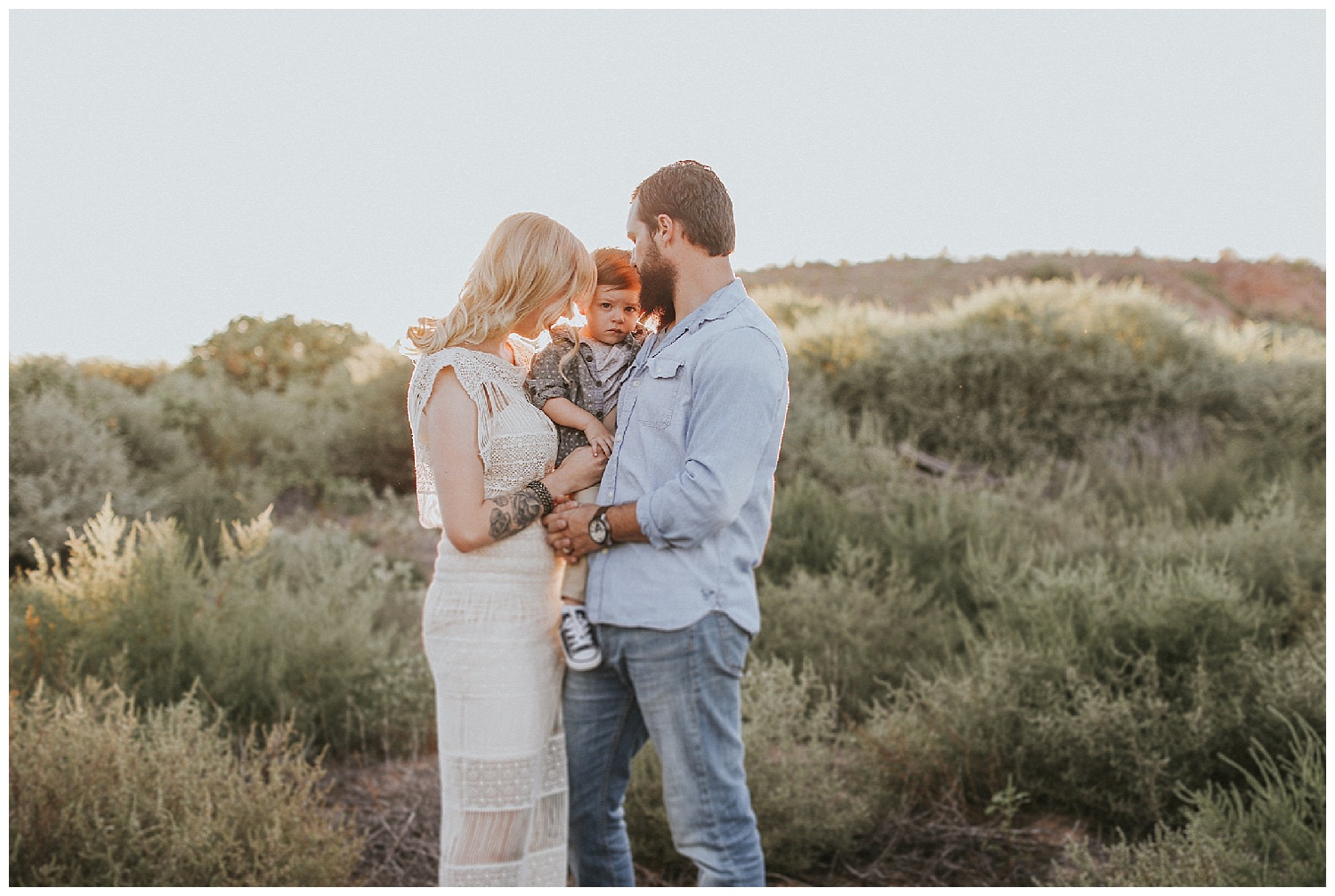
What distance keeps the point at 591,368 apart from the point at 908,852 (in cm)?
274

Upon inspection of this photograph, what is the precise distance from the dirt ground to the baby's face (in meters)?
2.36

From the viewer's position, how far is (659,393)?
101 inches

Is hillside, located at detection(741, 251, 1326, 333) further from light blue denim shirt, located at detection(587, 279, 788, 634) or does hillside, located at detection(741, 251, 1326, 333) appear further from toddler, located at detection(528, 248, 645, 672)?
light blue denim shirt, located at detection(587, 279, 788, 634)

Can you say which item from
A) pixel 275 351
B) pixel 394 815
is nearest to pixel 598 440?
pixel 394 815

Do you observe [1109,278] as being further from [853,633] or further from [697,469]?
[697,469]

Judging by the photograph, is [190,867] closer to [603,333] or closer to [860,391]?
[603,333]

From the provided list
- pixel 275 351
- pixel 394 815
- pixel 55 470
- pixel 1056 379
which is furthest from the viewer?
pixel 275 351

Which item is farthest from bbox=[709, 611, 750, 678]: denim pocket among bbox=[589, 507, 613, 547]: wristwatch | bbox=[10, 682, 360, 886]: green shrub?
bbox=[10, 682, 360, 886]: green shrub

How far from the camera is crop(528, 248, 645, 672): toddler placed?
8.93 feet

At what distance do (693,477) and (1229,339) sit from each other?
12781 mm

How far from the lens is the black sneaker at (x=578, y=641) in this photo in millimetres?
2564

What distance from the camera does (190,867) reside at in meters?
3.71

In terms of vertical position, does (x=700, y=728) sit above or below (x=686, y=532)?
below

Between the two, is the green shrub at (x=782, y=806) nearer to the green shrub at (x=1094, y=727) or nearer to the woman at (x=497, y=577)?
the green shrub at (x=1094, y=727)
